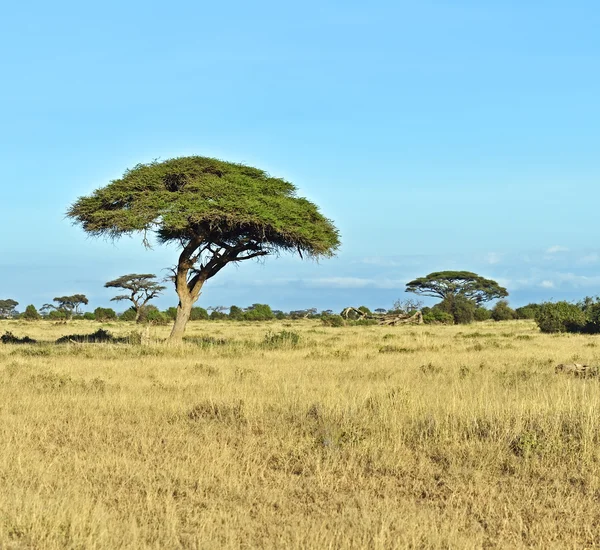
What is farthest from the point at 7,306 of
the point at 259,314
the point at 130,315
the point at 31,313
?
the point at 259,314

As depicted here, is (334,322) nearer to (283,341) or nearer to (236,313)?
(283,341)

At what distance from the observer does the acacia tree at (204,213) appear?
929 inches

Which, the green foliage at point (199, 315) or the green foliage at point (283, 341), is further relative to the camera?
the green foliage at point (199, 315)

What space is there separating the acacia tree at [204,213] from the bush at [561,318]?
20.2m

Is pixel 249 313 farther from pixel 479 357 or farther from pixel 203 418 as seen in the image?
pixel 203 418

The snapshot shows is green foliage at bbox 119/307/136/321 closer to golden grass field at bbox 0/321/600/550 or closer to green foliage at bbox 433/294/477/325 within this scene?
green foliage at bbox 433/294/477/325

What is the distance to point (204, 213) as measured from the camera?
23.0 m

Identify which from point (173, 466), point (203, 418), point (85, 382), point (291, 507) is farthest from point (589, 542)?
point (85, 382)

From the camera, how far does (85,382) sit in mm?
13047

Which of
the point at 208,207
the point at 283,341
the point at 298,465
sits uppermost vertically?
the point at 208,207

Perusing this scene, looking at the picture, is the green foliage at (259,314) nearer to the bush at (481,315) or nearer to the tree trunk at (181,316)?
the bush at (481,315)

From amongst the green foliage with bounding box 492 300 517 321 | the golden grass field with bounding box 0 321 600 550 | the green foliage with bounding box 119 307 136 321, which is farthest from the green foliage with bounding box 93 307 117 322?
the golden grass field with bounding box 0 321 600 550

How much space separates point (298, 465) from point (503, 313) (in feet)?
225

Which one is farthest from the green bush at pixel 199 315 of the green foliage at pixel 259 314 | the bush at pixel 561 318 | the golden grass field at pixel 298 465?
the golden grass field at pixel 298 465
